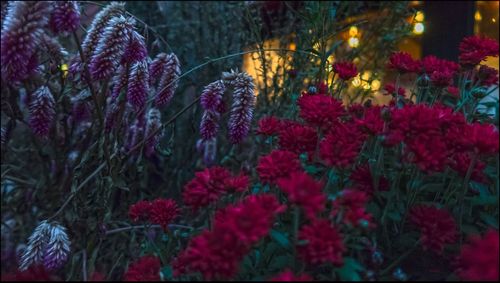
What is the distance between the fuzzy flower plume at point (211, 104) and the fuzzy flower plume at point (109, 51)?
0.28m

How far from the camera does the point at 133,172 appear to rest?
8.39 feet

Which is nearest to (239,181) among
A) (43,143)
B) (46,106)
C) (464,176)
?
(464,176)

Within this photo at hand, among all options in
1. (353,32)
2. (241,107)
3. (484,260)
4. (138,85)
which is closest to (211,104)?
(241,107)

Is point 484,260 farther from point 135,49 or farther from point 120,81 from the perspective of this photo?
point 120,81

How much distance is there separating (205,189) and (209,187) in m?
0.01

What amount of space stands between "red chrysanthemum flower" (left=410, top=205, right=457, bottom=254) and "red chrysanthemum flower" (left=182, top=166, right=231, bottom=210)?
16.0 inches

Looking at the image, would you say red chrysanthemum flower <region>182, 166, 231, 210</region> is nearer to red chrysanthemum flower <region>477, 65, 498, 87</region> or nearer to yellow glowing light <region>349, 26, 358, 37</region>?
red chrysanthemum flower <region>477, 65, 498, 87</region>

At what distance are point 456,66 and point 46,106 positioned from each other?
1243 mm

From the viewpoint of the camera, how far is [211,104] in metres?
1.89

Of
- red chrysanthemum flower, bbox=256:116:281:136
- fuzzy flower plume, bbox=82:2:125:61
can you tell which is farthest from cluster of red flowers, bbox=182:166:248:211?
fuzzy flower plume, bbox=82:2:125:61

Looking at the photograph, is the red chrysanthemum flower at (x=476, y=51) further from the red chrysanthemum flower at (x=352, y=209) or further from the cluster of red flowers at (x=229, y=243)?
the cluster of red flowers at (x=229, y=243)

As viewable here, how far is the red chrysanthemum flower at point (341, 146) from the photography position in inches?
50.7

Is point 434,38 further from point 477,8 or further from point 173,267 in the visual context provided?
point 173,267

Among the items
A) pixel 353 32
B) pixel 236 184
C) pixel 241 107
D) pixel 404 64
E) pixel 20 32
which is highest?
pixel 353 32
